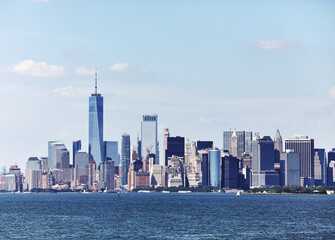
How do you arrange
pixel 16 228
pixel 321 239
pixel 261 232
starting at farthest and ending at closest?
pixel 16 228, pixel 261 232, pixel 321 239

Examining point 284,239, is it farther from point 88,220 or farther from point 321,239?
point 88,220

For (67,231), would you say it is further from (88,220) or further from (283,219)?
(283,219)

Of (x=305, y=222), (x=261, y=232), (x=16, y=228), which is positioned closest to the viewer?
(x=261, y=232)

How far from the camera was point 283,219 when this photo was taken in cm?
12825

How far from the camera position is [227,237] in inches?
3639

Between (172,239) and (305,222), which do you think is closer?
(172,239)

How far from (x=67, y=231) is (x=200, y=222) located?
26.1 meters

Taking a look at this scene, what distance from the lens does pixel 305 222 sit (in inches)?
4705

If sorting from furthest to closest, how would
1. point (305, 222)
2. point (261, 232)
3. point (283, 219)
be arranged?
point (283, 219), point (305, 222), point (261, 232)

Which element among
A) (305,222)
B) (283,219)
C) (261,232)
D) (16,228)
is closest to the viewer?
(261,232)

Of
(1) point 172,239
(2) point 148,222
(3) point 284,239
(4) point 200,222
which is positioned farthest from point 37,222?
(3) point 284,239

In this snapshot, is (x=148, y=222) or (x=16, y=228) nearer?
(x=16, y=228)

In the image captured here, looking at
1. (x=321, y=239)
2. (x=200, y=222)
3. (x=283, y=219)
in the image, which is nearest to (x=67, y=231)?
(x=200, y=222)

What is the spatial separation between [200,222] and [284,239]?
100 feet
